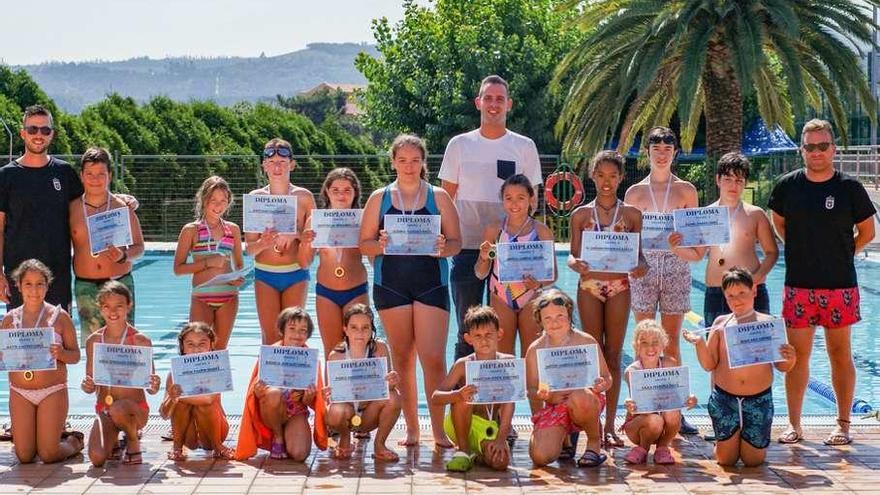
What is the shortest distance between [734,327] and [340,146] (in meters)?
33.8

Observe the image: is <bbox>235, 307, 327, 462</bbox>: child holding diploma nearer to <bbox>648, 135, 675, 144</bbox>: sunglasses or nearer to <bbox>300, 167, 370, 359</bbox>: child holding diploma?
<bbox>300, 167, 370, 359</bbox>: child holding diploma

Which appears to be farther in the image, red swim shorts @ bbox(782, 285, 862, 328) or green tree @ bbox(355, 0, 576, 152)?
green tree @ bbox(355, 0, 576, 152)

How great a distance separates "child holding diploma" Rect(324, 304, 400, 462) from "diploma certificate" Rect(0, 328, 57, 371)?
4.64ft

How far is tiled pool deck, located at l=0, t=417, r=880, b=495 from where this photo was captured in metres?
5.72

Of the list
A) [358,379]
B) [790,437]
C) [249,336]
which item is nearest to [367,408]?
[358,379]

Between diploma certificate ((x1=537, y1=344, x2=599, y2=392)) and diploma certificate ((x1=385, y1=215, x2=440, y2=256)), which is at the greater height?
diploma certificate ((x1=385, y1=215, x2=440, y2=256))

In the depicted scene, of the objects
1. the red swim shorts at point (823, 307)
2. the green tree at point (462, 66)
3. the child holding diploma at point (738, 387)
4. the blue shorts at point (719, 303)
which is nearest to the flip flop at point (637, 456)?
the child holding diploma at point (738, 387)

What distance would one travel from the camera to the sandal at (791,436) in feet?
21.9

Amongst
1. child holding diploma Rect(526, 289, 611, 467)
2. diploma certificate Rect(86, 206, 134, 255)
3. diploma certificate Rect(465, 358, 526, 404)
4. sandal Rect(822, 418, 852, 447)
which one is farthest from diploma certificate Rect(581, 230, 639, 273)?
diploma certificate Rect(86, 206, 134, 255)

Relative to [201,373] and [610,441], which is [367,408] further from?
[610,441]

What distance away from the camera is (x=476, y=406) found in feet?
20.9

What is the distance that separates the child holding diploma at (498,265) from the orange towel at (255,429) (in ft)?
3.34

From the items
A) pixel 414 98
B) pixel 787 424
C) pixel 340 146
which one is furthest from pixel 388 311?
pixel 340 146

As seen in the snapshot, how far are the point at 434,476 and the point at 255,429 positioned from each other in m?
1.02
